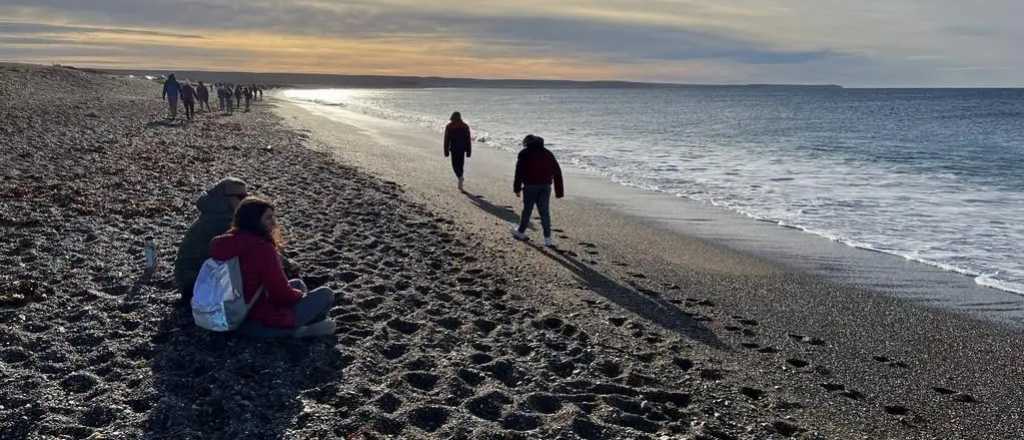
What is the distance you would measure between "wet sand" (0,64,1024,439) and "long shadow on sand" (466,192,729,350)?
0.04 m

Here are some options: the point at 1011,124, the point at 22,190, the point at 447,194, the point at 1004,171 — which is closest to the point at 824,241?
the point at 447,194

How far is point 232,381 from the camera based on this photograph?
5.43m

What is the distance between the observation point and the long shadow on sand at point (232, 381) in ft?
15.7

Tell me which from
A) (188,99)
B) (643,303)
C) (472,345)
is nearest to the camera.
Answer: (472,345)

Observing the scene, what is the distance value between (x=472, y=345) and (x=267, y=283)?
1.83 m

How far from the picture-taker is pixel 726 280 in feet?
31.6

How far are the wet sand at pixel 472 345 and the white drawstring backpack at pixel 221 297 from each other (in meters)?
0.22

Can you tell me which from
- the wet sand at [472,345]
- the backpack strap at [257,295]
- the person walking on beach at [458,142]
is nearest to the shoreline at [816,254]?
the wet sand at [472,345]

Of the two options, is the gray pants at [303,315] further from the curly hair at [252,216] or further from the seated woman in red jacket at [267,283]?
the curly hair at [252,216]

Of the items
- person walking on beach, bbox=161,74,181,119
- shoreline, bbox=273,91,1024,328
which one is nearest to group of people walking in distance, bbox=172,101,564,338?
shoreline, bbox=273,91,1024,328

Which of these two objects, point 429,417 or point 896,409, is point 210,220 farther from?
point 896,409

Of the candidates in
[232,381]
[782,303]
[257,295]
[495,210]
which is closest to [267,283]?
[257,295]

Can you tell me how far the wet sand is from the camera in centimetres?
506

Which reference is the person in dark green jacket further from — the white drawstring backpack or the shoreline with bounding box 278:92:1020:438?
the shoreline with bounding box 278:92:1020:438
